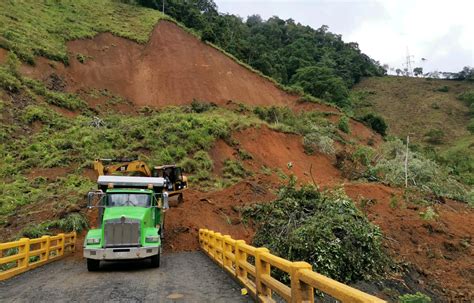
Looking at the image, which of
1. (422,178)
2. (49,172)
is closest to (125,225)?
(49,172)

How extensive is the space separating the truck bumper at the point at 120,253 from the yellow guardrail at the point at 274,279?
1975 millimetres

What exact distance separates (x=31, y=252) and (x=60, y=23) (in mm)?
45421

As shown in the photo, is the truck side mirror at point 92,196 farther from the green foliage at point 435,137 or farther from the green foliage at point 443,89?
the green foliage at point 443,89

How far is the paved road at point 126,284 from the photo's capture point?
864 centimetres

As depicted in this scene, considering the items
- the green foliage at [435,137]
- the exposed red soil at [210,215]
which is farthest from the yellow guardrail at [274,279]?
the green foliage at [435,137]

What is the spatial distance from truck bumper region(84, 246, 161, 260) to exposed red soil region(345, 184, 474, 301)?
772 cm

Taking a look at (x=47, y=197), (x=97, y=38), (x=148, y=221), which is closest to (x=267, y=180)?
(x=47, y=197)

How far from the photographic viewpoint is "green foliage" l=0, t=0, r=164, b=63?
42.8 metres

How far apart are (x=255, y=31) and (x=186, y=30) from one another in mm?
56166

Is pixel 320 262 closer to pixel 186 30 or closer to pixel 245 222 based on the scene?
pixel 245 222

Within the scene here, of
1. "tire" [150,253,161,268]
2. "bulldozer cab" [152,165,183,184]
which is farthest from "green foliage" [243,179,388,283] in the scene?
"bulldozer cab" [152,165,183,184]

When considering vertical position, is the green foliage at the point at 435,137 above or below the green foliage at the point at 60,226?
above

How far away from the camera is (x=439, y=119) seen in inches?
3492

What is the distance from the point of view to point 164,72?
52.0m
